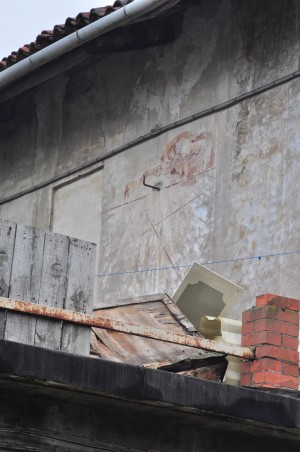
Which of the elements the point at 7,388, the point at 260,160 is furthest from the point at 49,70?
the point at 7,388

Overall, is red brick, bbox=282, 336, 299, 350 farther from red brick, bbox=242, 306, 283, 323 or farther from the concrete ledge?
the concrete ledge

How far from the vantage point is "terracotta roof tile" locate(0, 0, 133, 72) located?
11922 mm

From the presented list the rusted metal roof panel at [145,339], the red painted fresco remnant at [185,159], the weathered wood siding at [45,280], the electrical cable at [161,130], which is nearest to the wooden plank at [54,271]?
the weathered wood siding at [45,280]

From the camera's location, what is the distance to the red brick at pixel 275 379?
7617mm

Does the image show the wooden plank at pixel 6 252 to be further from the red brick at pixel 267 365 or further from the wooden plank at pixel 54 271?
the red brick at pixel 267 365

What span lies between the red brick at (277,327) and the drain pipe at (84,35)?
14.7ft

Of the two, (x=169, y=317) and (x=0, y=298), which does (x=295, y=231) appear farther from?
(x=0, y=298)

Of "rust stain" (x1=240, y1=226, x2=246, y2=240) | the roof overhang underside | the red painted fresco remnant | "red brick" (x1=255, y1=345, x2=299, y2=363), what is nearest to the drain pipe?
the red painted fresco remnant

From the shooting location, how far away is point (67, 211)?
47.6 feet

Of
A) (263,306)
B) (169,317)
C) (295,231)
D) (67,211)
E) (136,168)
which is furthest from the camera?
(67,211)

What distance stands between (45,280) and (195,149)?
563 cm

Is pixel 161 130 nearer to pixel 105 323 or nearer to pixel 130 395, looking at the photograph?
pixel 105 323

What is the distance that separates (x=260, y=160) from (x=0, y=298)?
17.8ft

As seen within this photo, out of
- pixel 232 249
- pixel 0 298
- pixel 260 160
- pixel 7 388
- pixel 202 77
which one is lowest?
pixel 7 388
